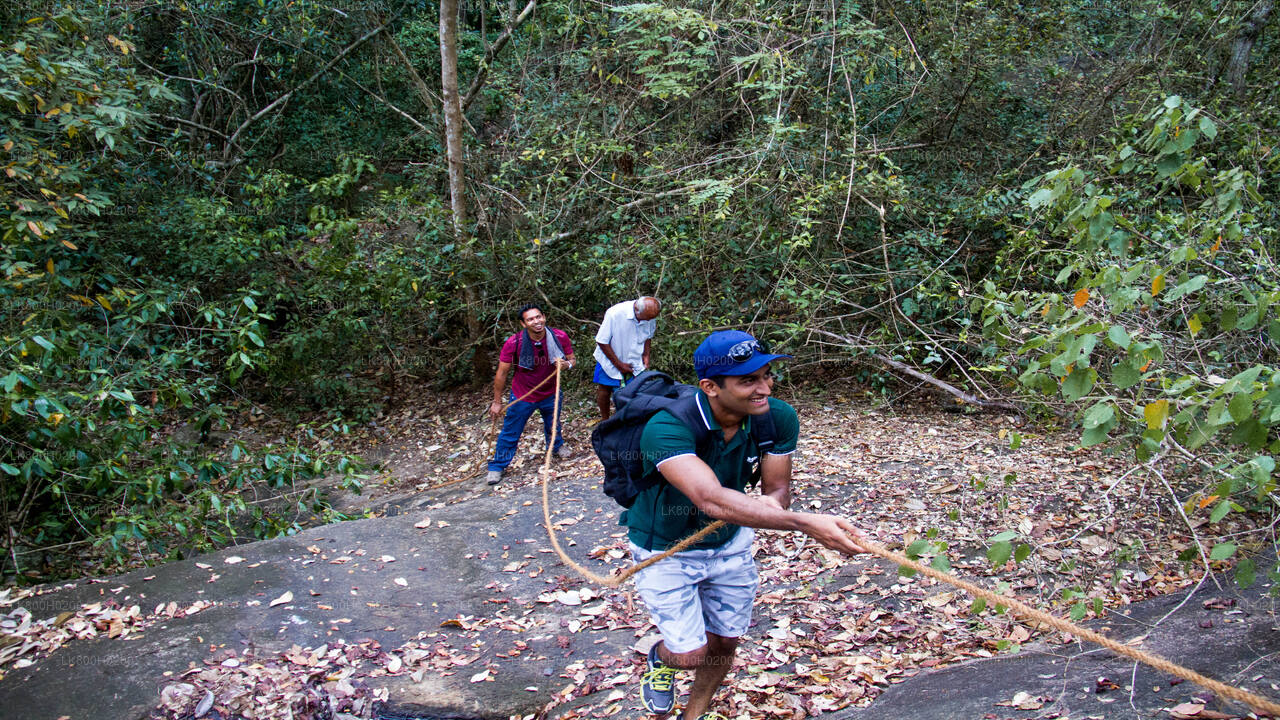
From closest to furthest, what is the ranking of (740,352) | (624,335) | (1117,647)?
(1117,647), (740,352), (624,335)

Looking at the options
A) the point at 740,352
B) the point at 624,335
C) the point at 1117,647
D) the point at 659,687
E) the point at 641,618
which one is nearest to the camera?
the point at 1117,647

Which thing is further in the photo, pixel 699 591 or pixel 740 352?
pixel 699 591

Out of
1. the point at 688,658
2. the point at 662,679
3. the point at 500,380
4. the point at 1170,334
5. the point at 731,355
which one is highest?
the point at 731,355

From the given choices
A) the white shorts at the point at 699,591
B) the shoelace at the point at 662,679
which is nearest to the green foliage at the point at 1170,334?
the white shorts at the point at 699,591

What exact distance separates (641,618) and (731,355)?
2639 mm

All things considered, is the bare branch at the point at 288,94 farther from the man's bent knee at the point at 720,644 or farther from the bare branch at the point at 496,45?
the man's bent knee at the point at 720,644

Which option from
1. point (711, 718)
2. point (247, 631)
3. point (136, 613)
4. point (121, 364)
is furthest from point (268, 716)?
point (121, 364)

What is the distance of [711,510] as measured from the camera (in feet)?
9.47

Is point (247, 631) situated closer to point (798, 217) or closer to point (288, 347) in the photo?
point (798, 217)

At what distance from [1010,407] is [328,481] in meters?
7.96

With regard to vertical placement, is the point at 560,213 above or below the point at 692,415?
below

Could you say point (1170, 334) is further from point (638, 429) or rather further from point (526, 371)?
point (526, 371)

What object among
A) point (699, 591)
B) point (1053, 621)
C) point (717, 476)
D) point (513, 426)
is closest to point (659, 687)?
point (699, 591)

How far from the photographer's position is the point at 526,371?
26.8ft
